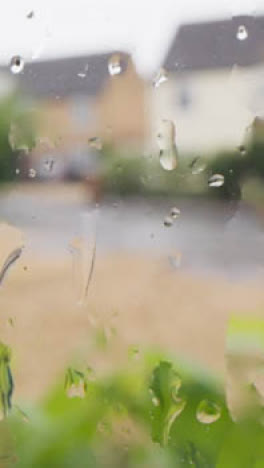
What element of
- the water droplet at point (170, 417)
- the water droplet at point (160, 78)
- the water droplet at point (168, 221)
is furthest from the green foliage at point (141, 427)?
the water droplet at point (160, 78)

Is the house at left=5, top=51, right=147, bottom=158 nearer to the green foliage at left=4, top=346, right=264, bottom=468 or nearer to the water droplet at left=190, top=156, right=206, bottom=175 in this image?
the water droplet at left=190, top=156, right=206, bottom=175

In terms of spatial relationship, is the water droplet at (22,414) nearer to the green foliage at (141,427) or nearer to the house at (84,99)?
the green foliage at (141,427)

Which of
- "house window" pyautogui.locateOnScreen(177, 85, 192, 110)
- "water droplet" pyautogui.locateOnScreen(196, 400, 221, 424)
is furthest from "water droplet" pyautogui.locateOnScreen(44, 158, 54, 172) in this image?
"water droplet" pyautogui.locateOnScreen(196, 400, 221, 424)

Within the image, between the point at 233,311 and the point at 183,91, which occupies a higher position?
the point at 183,91

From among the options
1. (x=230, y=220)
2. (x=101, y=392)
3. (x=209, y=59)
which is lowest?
(x=101, y=392)

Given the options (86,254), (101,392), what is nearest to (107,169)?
(86,254)

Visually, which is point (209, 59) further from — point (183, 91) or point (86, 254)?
point (86, 254)
